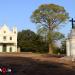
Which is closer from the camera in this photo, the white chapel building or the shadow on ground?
the shadow on ground

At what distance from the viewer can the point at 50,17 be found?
286 ft

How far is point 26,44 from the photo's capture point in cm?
9650

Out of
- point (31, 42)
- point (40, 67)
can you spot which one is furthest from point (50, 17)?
point (40, 67)

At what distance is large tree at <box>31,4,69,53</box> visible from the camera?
8712cm

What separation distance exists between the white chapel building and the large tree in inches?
568

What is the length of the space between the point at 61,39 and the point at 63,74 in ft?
244

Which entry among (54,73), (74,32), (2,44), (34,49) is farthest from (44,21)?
(54,73)

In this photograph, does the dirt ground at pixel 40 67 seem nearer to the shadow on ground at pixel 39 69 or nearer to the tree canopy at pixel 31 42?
the shadow on ground at pixel 39 69

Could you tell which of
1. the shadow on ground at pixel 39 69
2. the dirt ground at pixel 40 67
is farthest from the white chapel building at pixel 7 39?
the shadow on ground at pixel 39 69

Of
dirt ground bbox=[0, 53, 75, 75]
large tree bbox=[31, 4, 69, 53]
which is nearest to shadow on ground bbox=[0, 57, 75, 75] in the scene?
dirt ground bbox=[0, 53, 75, 75]

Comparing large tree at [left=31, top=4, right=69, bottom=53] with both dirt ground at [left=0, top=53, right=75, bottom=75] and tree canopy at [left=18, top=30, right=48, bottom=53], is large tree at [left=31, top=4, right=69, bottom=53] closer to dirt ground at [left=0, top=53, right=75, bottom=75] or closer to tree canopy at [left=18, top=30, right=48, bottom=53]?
tree canopy at [left=18, top=30, right=48, bottom=53]

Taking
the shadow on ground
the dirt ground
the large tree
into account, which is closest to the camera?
the shadow on ground

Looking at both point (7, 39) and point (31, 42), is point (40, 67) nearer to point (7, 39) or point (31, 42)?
point (31, 42)

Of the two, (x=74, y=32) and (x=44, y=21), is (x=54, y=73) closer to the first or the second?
(x=74, y=32)
